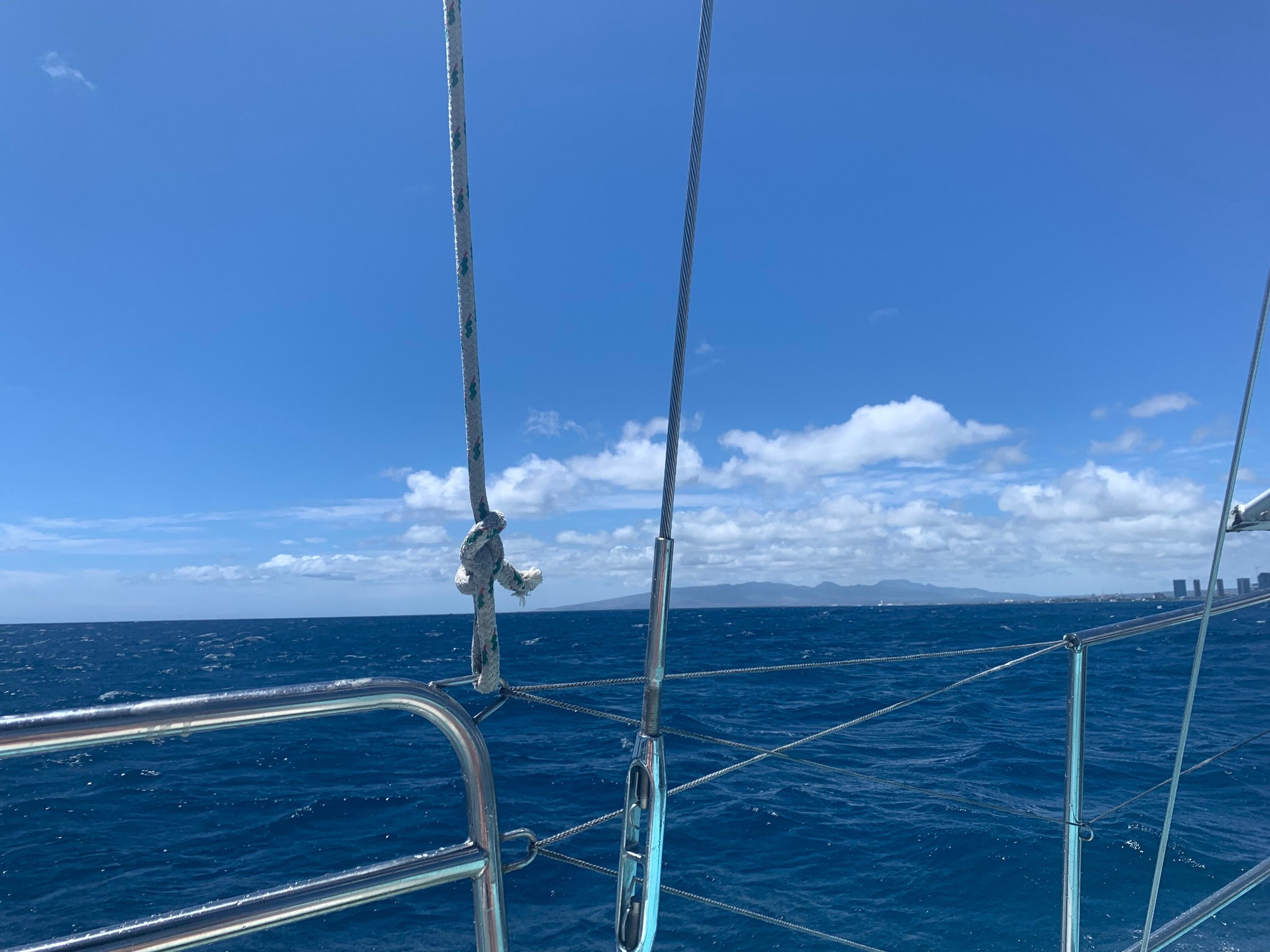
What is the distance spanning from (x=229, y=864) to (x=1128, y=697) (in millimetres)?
13144

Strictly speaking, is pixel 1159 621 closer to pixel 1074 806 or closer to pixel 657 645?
pixel 1074 806

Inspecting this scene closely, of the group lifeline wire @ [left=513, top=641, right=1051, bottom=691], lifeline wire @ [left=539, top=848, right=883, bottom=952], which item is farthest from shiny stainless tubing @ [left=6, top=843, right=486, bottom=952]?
lifeline wire @ [left=513, top=641, right=1051, bottom=691]

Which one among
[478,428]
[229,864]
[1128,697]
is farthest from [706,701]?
[478,428]

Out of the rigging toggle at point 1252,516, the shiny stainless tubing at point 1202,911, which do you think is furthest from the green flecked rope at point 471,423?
the rigging toggle at point 1252,516

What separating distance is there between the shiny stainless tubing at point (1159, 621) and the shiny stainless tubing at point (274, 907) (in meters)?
1.56

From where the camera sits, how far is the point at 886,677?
1655 cm

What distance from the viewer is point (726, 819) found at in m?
7.21

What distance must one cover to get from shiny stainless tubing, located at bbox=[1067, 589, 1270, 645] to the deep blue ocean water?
3398 millimetres

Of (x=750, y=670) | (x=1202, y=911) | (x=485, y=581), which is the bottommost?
(x=1202, y=911)

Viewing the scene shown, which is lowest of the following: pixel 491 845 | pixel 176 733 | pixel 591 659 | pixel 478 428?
pixel 591 659

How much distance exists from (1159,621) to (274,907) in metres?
2.34

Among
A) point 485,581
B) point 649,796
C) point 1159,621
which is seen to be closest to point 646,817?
point 649,796

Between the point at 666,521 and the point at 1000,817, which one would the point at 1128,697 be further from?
the point at 666,521

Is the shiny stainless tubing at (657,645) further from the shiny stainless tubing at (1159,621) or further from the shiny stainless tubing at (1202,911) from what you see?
the shiny stainless tubing at (1202,911)
